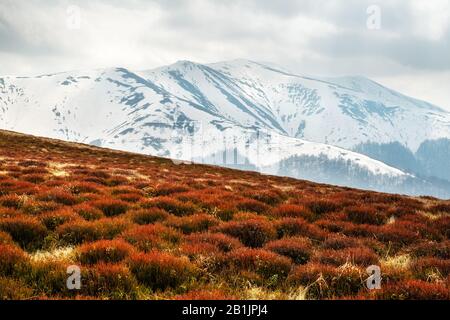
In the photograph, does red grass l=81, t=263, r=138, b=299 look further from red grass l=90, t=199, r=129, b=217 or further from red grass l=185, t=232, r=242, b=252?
red grass l=90, t=199, r=129, b=217

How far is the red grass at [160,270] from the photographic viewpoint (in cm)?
748

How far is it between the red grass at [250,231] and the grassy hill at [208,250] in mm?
27

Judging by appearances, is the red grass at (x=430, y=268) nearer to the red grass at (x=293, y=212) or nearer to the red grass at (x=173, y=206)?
the red grass at (x=293, y=212)

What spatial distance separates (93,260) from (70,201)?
21.6ft

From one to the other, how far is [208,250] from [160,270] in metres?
1.81

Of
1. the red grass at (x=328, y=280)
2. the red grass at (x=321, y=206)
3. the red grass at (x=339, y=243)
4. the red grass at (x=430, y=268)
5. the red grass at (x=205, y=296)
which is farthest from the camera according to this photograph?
the red grass at (x=321, y=206)

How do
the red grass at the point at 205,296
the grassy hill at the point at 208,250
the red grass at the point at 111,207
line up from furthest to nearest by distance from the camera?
1. the red grass at the point at 111,207
2. the grassy hill at the point at 208,250
3. the red grass at the point at 205,296

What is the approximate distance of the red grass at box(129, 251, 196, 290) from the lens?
748 centimetres

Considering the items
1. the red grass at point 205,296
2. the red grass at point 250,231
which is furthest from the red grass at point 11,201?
the red grass at point 205,296

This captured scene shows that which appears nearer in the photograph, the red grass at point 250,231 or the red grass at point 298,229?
the red grass at point 250,231

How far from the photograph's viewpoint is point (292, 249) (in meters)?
9.89

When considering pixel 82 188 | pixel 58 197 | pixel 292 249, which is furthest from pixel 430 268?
pixel 82 188

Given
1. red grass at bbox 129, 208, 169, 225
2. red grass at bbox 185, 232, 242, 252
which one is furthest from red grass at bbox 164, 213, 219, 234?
red grass at bbox 185, 232, 242, 252
